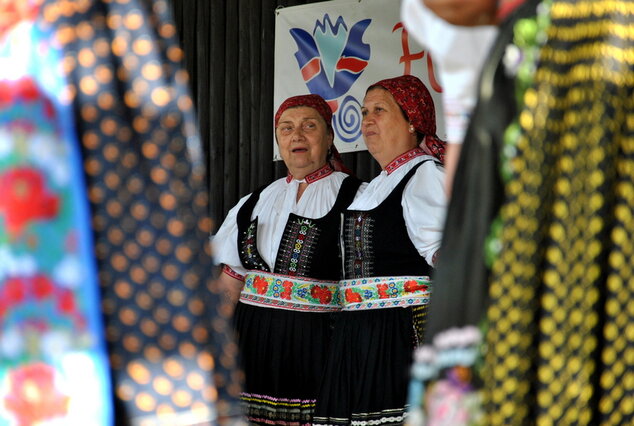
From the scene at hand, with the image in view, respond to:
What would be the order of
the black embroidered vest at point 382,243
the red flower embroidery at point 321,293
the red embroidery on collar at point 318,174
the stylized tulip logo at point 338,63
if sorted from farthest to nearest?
the stylized tulip logo at point 338,63, the red embroidery on collar at point 318,174, the red flower embroidery at point 321,293, the black embroidered vest at point 382,243

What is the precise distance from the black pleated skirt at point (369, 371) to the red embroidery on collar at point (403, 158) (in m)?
0.72

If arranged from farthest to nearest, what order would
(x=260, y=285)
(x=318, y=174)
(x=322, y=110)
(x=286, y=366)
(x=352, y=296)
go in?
(x=322, y=110) < (x=318, y=174) < (x=260, y=285) < (x=286, y=366) < (x=352, y=296)

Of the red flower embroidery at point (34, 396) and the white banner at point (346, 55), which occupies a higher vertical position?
the white banner at point (346, 55)

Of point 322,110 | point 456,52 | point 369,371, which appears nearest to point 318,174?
point 322,110

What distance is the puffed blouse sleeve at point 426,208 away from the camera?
12.6 ft

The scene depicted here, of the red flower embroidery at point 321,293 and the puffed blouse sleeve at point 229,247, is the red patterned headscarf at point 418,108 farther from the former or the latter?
the puffed blouse sleeve at point 229,247

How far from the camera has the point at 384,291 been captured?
12.9 feet

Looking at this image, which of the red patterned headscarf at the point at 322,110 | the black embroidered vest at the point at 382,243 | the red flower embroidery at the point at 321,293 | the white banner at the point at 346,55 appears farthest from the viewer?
the white banner at the point at 346,55

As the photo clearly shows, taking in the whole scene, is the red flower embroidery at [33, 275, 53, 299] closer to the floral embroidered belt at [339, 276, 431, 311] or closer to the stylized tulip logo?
the floral embroidered belt at [339, 276, 431, 311]

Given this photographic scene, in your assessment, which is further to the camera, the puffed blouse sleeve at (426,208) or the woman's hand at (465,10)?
the puffed blouse sleeve at (426,208)

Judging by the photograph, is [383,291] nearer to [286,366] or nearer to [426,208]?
[426,208]

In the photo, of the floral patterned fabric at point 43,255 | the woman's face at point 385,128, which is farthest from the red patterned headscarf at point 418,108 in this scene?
the floral patterned fabric at point 43,255

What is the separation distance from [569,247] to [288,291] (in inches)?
117

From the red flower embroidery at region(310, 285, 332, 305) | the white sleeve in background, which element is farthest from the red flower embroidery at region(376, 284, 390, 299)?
the white sleeve in background
